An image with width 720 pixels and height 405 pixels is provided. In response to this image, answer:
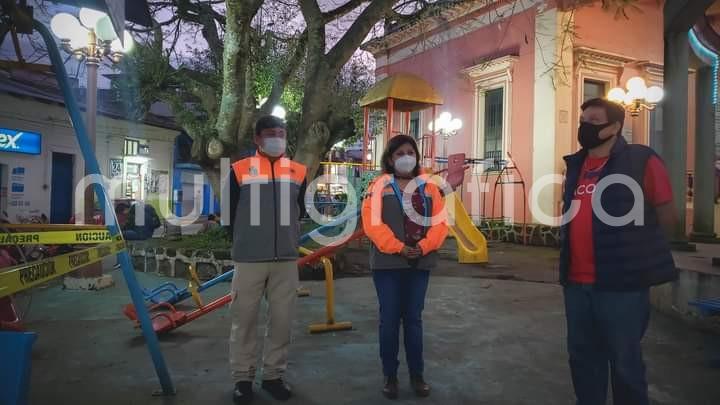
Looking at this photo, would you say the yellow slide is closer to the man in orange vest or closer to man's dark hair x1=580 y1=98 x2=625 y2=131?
the man in orange vest

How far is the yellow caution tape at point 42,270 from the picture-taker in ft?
5.81

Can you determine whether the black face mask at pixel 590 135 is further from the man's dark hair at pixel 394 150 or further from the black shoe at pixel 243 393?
the black shoe at pixel 243 393

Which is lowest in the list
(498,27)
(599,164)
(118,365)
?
(118,365)

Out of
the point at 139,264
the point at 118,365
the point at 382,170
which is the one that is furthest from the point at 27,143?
the point at 382,170

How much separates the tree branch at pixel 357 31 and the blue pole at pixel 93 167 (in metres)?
5.57

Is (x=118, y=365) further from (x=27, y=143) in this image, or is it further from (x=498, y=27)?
(x=498, y=27)

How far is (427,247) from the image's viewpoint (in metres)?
3.00

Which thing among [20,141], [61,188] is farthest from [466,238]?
[61,188]

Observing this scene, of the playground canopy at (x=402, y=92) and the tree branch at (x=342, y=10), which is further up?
the tree branch at (x=342, y=10)

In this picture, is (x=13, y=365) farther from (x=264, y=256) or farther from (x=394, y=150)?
(x=394, y=150)

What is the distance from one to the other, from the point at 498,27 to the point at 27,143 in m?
13.0

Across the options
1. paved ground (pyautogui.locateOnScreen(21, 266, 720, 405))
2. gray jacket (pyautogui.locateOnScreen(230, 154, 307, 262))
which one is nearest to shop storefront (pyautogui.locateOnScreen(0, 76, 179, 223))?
paved ground (pyautogui.locateOnScreen(21, 266, 720, 405))

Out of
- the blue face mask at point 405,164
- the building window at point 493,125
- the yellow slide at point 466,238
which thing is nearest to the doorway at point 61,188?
the yellow slide at point 466,238

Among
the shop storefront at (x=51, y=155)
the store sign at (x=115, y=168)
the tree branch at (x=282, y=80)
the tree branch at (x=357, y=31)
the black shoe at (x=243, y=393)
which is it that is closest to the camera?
the black shoe at (x=243, y=393)
